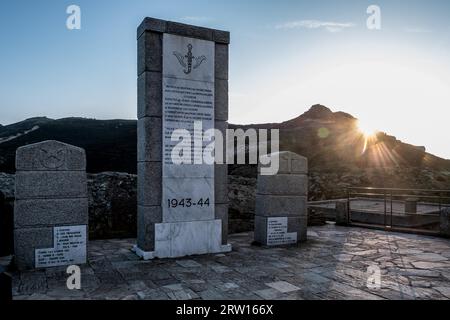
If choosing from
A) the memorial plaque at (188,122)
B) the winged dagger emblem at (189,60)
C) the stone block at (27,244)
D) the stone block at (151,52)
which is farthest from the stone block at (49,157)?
the winged dagger emblem at (189,60)

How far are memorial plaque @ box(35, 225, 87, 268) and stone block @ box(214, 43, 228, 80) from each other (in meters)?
3.92

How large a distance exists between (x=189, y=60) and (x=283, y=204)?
3801mm

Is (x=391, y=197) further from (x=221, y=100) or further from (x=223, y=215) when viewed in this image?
(x=221, y=100)

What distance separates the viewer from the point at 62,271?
575 centimetres

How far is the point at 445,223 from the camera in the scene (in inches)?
360

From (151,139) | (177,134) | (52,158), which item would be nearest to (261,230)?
(177,134)

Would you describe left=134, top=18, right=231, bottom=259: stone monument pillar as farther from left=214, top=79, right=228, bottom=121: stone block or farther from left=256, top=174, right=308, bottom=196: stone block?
left=256, top=174, right=308, bottom=196: stone block

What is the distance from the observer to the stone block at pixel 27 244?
5.85 m

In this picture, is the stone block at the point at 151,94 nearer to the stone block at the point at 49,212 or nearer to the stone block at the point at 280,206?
the stone block at the point at 49,212

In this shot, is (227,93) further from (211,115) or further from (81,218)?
(81,218)

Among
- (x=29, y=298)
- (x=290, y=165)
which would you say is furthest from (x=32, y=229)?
(x=290, y=165)

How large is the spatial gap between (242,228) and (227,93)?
4347mm

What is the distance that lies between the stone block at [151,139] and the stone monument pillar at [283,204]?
2710 mm

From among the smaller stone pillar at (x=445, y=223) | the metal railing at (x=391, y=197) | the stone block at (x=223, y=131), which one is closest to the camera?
the stone block at (x=223, y=131)
